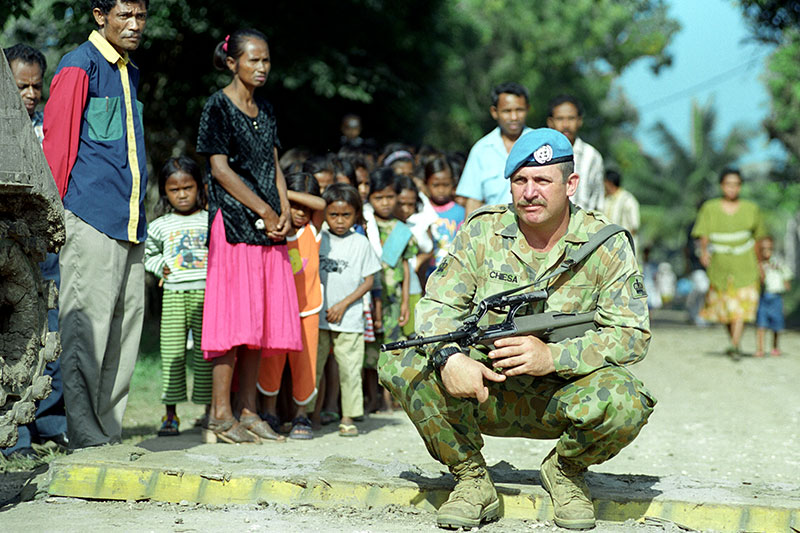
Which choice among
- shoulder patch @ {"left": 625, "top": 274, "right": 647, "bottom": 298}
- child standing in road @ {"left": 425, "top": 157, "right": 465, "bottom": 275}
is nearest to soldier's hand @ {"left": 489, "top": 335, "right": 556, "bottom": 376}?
shoulder patch @ {"left": 625, "top": 274, "right": 647, "bottom": 298}

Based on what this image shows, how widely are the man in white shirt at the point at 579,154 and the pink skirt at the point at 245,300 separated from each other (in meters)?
2.54

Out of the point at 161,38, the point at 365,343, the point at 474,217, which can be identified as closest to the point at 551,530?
the point at 474,217

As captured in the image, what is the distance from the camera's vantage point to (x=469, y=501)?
13.3 ft

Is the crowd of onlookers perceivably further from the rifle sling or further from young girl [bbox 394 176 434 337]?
the rifle sling

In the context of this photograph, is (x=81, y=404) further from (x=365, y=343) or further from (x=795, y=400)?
(x=795, y=400)

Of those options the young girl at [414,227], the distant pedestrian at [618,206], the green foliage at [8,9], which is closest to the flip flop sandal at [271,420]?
the young girl at [414,227]

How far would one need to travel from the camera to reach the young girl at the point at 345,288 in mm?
6797

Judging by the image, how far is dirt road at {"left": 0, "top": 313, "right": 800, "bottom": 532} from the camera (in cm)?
411

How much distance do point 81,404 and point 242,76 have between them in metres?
2.07

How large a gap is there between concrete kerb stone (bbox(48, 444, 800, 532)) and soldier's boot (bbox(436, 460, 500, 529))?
15 cm

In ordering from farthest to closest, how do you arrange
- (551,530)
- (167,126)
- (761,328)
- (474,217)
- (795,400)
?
(167,126)
(761,328)
(795,400)
(474,217)
(551,530)

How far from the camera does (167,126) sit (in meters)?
15.2

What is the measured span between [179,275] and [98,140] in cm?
139

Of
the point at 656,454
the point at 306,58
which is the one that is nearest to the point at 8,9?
the point at 656,454
